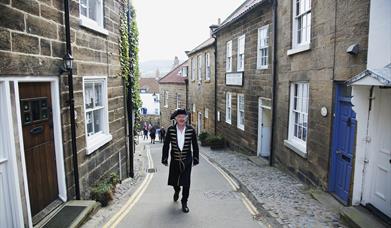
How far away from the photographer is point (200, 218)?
18.4ft

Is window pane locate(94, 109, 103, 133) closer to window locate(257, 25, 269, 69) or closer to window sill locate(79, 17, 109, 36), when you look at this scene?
A: window sill locate(79, 17, 109, 36)

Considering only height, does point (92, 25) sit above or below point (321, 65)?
above

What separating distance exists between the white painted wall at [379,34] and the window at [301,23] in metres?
3.04

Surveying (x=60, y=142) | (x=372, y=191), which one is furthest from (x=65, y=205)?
(x=372, y=191)

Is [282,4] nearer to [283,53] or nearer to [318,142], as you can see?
[283,53]

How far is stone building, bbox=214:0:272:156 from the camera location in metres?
11.8

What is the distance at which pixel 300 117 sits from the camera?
28.9ft

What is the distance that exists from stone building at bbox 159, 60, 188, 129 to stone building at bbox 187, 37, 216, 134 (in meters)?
3.01

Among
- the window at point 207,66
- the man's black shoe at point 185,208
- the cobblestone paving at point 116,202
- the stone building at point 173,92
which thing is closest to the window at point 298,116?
the man's black shoe at point 185,208

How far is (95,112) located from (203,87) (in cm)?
1550

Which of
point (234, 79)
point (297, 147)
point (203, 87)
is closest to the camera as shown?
point (297, 147)

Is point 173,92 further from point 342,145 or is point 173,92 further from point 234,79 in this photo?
point 342,145

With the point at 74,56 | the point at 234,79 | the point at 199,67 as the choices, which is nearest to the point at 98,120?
the point at 74,56

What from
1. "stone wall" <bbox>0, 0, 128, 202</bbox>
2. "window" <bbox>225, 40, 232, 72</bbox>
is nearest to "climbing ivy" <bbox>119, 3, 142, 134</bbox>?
"stone wall" <bbox>0, 0, 128, 202</bbox>
